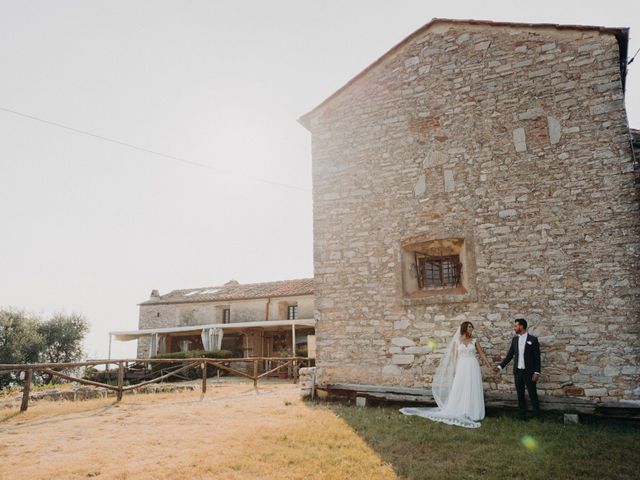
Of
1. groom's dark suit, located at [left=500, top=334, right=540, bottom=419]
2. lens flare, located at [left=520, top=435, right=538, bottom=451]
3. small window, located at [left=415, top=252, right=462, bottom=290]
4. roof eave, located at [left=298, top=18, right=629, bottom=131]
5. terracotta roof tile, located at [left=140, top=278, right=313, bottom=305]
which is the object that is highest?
roof eave, located at [left=298, top=18, right=629, bottom=131]

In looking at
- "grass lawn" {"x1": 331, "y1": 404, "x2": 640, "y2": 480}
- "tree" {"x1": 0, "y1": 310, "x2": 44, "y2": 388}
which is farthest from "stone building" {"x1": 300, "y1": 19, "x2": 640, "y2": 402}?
"tree" {"x1": 0, "y1": 310, "x2": 44, "y2": 388}

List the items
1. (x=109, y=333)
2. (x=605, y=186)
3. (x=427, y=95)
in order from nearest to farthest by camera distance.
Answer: (x=605, y=186), (x=427, y=95), (x=109, y=333)

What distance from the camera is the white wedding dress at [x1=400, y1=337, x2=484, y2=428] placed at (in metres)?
6.01

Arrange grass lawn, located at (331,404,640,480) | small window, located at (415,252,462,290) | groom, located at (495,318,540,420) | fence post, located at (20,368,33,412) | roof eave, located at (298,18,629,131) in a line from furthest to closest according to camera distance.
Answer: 1. small window, located at (415,252,462,290)
2. fence post, located at (20,368,33,412)
3. roof eave, located at (298,18,629,131)
4. groom, located at (495,318,540,420)
5. grass lawn, located at (331,404,640,480)

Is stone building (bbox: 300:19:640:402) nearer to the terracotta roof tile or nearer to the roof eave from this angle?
the roof eave

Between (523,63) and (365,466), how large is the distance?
6.89m

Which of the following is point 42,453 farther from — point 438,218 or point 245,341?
point 245,341

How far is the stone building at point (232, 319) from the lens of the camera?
70.4 feet

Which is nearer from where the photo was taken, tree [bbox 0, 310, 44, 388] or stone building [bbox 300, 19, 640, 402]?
stone building [bbox 300, 19, 640, 402]

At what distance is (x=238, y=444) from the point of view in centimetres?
466

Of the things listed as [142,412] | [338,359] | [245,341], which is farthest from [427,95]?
[245,341]

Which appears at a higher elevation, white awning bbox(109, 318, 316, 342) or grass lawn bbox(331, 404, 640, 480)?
white awning bbox(109, 318, 316, 342)

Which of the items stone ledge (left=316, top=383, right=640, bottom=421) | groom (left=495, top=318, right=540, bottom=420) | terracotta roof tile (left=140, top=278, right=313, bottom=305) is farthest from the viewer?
terracotta roof tile (left=140, top=278, right=313, bottom=305)

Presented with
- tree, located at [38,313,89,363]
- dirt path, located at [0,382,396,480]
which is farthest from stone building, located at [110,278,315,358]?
dirt path, located at [0,382,396,480]
